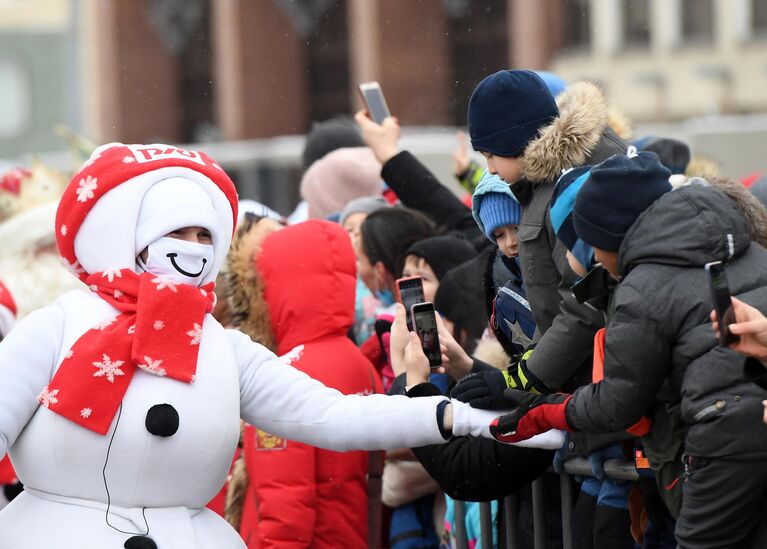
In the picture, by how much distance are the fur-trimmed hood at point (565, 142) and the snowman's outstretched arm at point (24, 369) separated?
1407 mm

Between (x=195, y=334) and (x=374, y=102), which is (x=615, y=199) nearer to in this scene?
(x=195, y=334)

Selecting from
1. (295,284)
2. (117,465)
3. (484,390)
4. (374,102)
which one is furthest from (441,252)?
(117,465)

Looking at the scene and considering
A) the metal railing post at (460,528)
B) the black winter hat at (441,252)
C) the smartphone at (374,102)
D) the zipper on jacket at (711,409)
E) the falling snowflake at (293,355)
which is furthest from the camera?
the smartphone at (374,102)

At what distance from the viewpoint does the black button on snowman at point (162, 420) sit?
3684mm

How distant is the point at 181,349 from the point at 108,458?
0.34 metres

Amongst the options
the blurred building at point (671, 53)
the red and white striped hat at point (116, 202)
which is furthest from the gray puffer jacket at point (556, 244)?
the blurred building at point (671, 53)

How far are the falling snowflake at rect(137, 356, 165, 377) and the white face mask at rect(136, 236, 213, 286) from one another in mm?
245

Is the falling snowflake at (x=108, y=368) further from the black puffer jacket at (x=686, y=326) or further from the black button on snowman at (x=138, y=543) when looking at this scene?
the black puffer jacket at (x=686, y=326)

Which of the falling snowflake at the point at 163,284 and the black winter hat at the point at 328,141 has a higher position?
the falling snowflake at the point at 163,284

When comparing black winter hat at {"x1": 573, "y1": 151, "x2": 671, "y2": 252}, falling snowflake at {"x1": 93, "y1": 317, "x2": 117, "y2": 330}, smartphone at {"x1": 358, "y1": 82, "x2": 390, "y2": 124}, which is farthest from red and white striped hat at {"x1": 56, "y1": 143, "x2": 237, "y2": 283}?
smartphone at {"x1": 358, "y1": 82, "x2": 390, "y2": 124}

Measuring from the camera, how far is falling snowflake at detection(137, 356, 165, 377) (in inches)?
147

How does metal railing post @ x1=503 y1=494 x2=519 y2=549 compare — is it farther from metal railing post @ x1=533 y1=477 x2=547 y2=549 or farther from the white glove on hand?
the white glove on hand

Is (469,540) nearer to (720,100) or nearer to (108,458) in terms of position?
(108,458)

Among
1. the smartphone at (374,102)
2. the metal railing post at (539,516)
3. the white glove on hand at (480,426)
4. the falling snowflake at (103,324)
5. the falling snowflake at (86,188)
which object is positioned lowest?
the metal railing post at (539,516)
